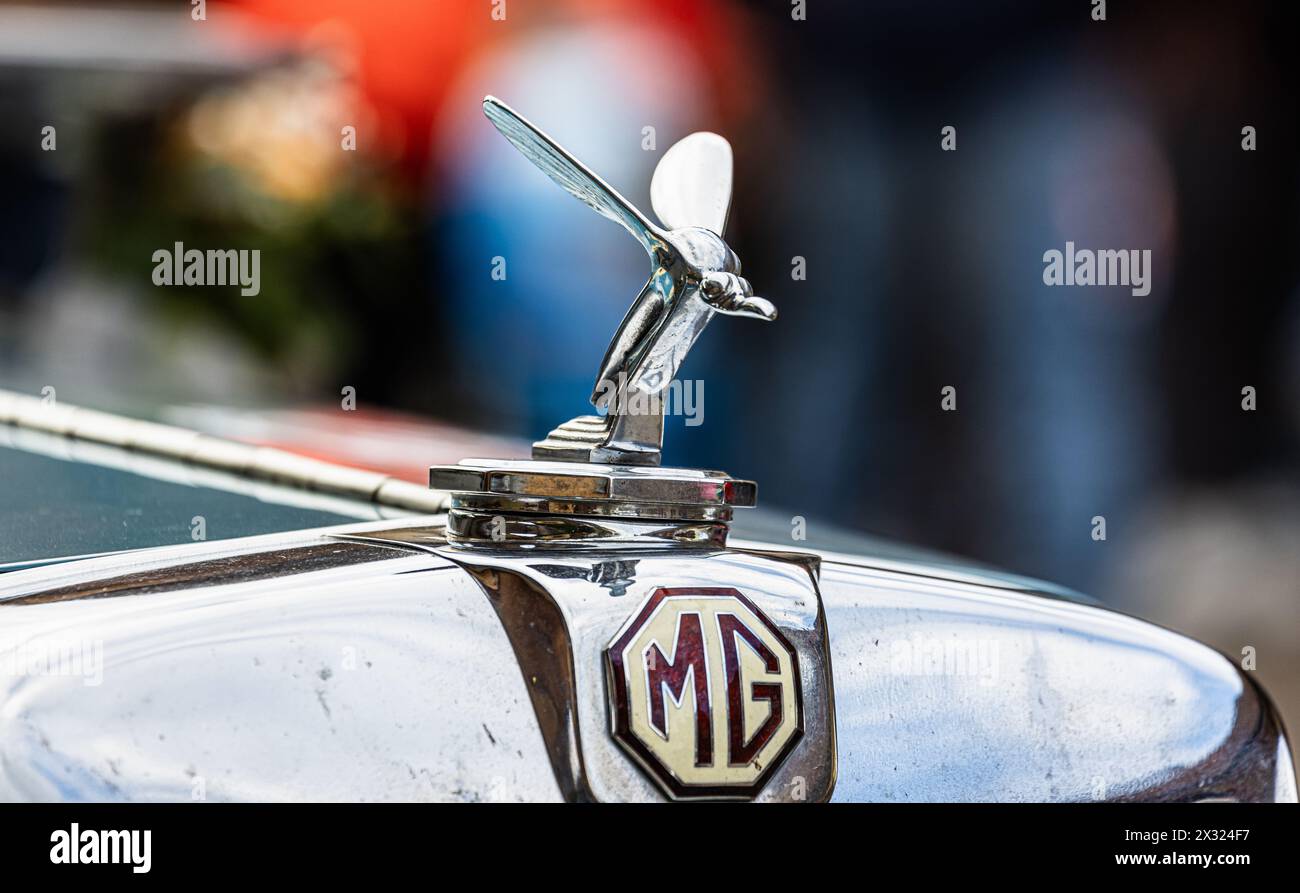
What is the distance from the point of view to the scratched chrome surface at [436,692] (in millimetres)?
686

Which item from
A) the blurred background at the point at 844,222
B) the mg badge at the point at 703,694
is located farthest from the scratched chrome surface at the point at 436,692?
the blurred background at the point at 844,222

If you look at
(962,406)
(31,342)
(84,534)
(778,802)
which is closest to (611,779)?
(778,802)

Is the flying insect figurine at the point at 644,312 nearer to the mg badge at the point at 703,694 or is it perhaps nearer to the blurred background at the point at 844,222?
the mg badge at the point at 703,694

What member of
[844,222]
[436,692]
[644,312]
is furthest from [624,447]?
[844,222]

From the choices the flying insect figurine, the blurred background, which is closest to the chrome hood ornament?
the flying insect figurine

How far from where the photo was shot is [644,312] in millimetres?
882

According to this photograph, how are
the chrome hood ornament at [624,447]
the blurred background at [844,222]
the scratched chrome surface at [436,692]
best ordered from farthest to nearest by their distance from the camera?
the blurred background at [844,222] < the chrome hood ornament at [624,447] < the scratched chrome surface at [436,692]

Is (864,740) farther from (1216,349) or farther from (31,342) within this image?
(1216,349)

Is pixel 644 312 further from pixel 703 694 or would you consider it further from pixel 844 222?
pixel 844 222

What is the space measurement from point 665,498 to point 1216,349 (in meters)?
3.86

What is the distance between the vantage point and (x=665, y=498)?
2.84ft

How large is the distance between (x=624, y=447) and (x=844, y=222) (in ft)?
11.6

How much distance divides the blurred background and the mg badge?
10.4 feet

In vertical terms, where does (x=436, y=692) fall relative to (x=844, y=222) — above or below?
below
